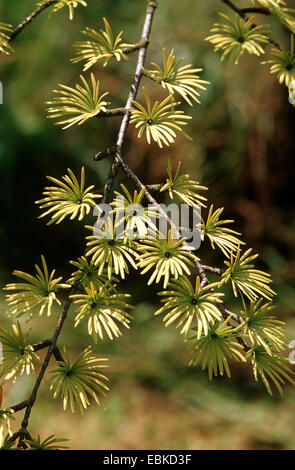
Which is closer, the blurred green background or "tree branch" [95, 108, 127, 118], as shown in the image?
"tree branch" [95, 108, 127, 118]

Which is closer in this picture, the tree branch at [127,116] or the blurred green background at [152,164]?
the tree branch at [127,116]

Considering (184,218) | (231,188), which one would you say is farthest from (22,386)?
(184,218)

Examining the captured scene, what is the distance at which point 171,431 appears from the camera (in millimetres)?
1253

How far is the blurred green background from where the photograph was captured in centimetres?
130

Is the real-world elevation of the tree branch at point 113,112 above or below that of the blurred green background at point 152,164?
below

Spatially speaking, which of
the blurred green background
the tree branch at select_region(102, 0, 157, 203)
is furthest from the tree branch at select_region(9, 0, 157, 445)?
the blurred green background

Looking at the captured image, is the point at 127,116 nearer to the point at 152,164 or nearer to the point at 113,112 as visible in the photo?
the point at 113,112

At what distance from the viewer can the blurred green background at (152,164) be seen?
1.30 meters

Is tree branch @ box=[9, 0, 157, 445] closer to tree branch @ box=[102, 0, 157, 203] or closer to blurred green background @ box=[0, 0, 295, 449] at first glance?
tree branch @ box=[102, 0, 157, 203]

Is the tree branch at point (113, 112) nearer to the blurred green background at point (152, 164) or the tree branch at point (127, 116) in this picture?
the tree branch at point (127, 116)

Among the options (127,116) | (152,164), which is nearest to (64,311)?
(127,116)

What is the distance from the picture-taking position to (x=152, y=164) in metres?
1.39

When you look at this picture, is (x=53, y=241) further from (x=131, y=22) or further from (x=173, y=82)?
(x=173, y=82)

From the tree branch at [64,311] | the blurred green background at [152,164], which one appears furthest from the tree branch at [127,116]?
the blurred green background at [152,164]
